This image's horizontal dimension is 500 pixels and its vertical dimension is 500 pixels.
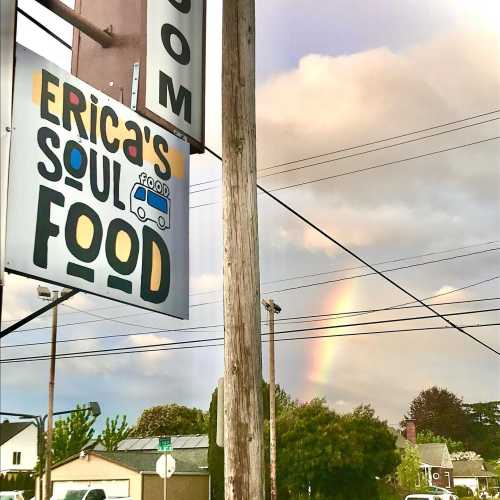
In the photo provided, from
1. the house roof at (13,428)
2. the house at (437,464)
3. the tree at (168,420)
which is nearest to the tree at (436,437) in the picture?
the house at (437,464)

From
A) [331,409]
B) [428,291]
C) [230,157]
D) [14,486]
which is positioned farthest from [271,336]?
[428,291]

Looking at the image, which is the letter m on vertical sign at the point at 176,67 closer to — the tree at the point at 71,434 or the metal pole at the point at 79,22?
the metal pole at the point at 79,22

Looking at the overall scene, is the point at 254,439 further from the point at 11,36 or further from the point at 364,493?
the point at 364,493

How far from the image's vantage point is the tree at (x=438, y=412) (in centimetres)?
9106

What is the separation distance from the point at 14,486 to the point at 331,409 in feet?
66.4

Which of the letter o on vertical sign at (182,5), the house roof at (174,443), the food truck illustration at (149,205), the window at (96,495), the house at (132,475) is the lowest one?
the window at (96,495)

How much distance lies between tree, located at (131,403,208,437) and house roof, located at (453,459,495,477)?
2730 centimetres

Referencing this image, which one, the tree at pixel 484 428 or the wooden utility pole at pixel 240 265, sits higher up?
the tree at pixel 484 428

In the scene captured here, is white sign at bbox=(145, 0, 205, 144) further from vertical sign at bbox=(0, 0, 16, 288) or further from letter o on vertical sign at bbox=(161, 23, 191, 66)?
vertical sign at bbox=(0, 0, 16, 288)

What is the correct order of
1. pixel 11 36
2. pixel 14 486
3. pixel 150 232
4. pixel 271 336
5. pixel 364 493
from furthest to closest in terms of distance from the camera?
pixel 14 486, pixel 364 493, pixel 271 336, pixel 150 232, pixel 11 36

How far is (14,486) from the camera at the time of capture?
46.6 meters

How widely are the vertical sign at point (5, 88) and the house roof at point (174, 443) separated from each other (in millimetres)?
43995

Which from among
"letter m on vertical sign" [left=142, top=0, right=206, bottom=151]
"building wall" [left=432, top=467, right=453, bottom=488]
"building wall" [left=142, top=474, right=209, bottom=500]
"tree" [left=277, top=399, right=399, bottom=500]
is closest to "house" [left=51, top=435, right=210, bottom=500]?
"building wall" [left=142, top=474, right=209, bottom=500]

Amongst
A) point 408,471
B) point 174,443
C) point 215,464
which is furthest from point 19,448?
point 408,471
